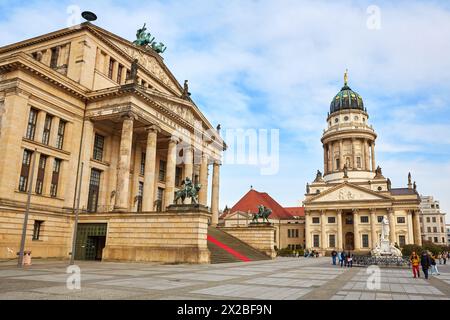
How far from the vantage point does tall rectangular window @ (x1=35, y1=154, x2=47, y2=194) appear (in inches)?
1261

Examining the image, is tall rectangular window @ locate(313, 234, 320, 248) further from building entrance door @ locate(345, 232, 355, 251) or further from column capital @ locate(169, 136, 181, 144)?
column capital @ locate(169, 136, 181, 144)

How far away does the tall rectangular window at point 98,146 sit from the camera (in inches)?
1518

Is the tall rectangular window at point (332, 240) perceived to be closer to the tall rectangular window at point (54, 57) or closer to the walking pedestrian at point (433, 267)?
the walking pedestrian at point (433, 267)

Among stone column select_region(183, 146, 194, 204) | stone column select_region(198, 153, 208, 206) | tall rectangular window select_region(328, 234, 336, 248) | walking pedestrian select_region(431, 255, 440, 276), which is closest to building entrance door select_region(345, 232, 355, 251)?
tall rectangular window select_region(328, 234, 336, 248)

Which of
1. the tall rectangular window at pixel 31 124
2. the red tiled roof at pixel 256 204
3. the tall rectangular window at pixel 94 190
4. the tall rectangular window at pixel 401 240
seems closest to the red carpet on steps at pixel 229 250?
the tall rectangular window at pixel 94 190

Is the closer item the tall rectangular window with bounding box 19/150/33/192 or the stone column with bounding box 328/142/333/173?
the tall rectangular window with bounding box 19/150/33/192

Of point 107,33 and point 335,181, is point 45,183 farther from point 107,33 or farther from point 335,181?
point 335,181

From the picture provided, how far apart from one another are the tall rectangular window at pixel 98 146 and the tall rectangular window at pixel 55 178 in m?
4.53

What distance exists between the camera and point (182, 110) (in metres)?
44.1

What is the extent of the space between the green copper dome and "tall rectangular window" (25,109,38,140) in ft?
299

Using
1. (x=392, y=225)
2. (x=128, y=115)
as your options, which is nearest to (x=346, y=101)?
(x=392, y=225)

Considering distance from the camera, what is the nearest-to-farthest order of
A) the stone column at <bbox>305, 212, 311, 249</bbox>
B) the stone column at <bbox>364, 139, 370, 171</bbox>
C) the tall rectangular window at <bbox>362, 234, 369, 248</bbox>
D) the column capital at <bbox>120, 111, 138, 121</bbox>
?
1. the column capital at <bbox>120, 111, 138, 121</bbox>
2. the tall rectangular window at <bbox>362, 234, 369, 248</bbox>
3. the stone column at <bbox>305, 212, 311, 249</bbox>
4. the stone column at <bbox>364, 139, 370, 171</bbox>

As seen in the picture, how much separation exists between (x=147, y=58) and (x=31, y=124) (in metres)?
20.7
